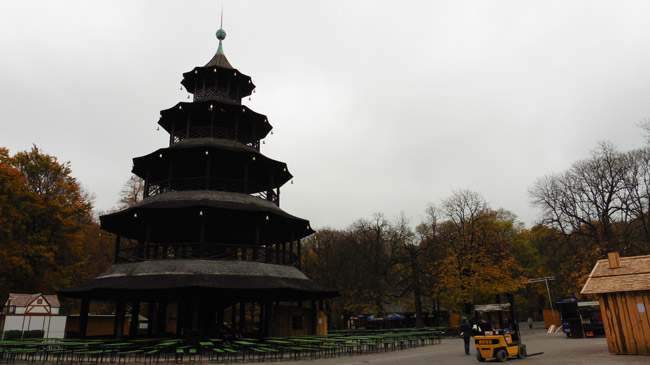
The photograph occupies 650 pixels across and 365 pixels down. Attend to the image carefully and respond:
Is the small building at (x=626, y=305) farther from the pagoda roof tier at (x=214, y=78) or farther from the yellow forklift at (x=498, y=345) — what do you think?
the pagoda roof tier at (x=214, y=78)

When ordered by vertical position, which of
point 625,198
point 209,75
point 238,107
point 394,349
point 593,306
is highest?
point 209,75

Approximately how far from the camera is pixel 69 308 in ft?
155

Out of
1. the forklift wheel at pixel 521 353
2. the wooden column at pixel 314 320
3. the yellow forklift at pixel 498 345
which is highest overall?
the wooden column at pixel 314 320

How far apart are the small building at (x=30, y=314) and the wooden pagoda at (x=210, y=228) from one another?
6.59 metres

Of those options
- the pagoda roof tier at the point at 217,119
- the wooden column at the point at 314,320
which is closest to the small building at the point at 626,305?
the wooden column at the point at 314,320

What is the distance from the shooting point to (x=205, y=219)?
24172 millimetres

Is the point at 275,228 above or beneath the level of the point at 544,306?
above

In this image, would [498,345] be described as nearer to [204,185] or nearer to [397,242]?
[204,185]

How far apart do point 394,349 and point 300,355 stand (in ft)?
25.0

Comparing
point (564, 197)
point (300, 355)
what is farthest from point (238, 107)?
point (564, 197)

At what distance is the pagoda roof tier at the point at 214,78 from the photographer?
107ft

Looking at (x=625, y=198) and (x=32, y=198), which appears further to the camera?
(x=625, y=198)

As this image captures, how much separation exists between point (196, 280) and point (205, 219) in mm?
4263

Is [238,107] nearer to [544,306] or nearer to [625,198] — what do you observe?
[625,198]
